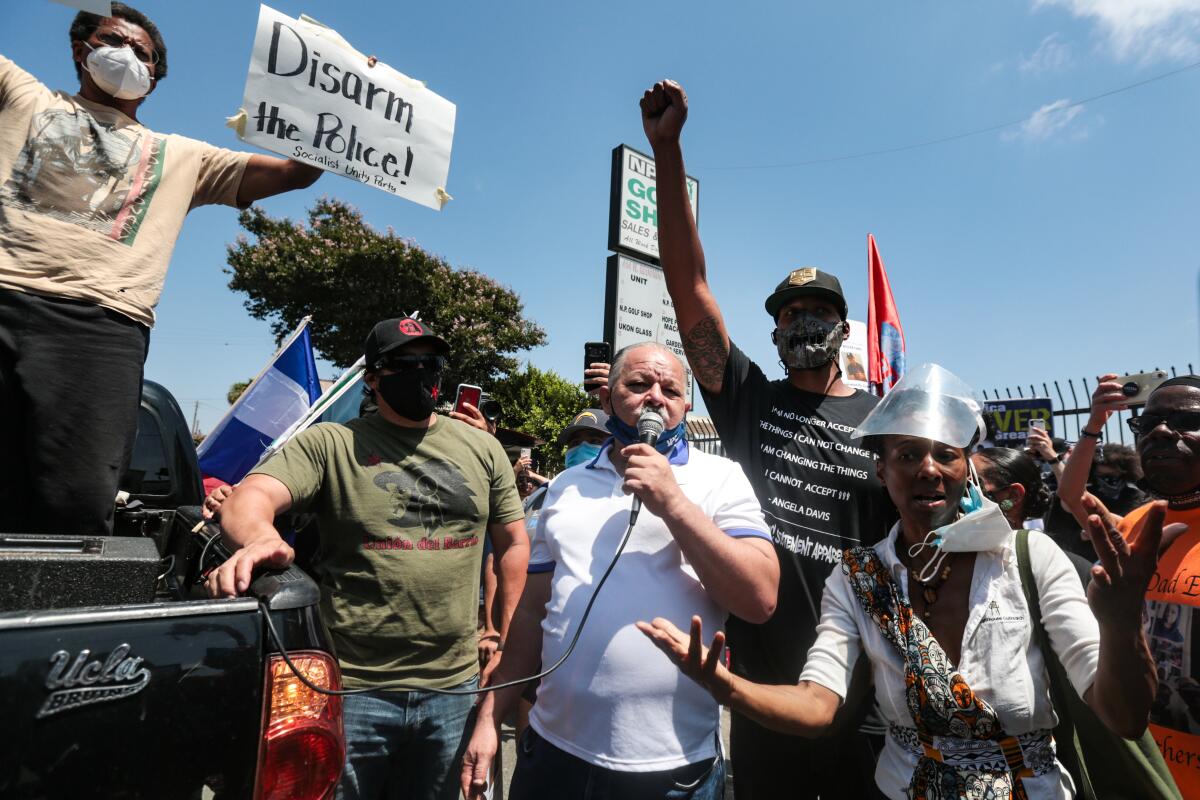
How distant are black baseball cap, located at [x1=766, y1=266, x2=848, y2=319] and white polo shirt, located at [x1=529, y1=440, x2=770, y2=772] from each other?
0.97 metres

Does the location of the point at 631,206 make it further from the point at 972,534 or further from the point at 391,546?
the point at 972,534

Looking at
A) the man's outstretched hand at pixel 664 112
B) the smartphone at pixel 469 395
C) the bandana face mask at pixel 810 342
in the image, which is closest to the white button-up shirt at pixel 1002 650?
the bandana face mask at pixel 810 342

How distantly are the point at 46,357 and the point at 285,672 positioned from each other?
56.4 inches

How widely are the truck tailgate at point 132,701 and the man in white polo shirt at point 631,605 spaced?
39.1 inches

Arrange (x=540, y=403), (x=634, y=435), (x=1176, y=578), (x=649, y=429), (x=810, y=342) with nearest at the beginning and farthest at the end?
1. (x=649, y=429)
2. (x=634, y=435)
3. (x=1176, y=578)
4. (x=810, y=342)
5. (x=540, y=403)

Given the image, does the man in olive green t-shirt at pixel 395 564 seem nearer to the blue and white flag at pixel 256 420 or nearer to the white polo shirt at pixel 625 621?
the white polo shirt at pixel 625 621

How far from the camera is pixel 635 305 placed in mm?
5941

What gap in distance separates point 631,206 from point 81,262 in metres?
4.66

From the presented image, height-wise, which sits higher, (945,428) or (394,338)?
(394,338)

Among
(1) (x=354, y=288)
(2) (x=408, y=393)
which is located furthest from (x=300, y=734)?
(1) (x=354, y=288)

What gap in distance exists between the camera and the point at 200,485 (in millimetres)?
3633

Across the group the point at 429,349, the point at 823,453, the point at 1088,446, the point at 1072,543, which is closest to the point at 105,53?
the point at 429,349

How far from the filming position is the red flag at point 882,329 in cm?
645

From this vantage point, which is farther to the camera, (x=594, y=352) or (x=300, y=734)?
(x=594, y=352)
